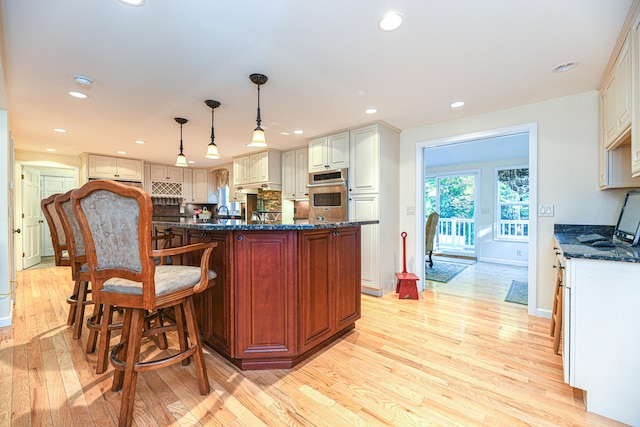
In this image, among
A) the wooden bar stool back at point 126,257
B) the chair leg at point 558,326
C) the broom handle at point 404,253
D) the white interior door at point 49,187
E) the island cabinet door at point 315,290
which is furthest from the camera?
the white interior door at point 49,187

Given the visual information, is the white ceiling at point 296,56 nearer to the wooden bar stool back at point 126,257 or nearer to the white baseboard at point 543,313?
the wooden bar stool back at point 126,257

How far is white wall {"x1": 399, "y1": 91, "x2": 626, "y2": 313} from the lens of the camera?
2607 mm

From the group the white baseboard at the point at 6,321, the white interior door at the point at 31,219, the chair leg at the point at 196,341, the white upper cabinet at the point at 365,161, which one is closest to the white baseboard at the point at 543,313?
the white upper cabinet at the point at 365,161

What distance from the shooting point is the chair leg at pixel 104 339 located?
1.71 metres

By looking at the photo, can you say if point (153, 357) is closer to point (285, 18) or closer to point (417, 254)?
point (285, 18)

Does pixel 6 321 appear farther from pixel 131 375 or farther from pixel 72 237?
pixel 131 375

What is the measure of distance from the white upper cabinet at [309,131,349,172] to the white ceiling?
52 centimetres

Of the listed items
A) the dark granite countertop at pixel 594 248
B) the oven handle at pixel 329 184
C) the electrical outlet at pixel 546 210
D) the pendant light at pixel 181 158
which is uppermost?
the pendant light at pixel 181 158

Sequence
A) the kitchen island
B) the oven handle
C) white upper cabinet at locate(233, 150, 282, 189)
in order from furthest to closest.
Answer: white upper cabinet at locate(233, 150, 282, 189) < the oven handle < the kitchen island

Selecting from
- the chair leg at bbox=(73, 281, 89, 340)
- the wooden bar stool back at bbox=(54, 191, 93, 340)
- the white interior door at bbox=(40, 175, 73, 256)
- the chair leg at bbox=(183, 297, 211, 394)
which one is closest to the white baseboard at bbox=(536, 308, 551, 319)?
the chair leg at bbox=(183, 297, 211, 394)

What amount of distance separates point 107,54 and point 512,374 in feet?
11.8

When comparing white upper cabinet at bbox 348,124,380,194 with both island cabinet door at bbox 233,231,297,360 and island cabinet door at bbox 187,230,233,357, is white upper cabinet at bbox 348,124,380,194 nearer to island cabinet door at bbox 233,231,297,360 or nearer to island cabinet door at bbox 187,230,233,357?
island cabinet door at bbox 233,231,297,360

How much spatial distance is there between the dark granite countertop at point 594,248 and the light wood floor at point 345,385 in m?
0.86

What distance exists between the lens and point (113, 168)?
5488 millimetres
